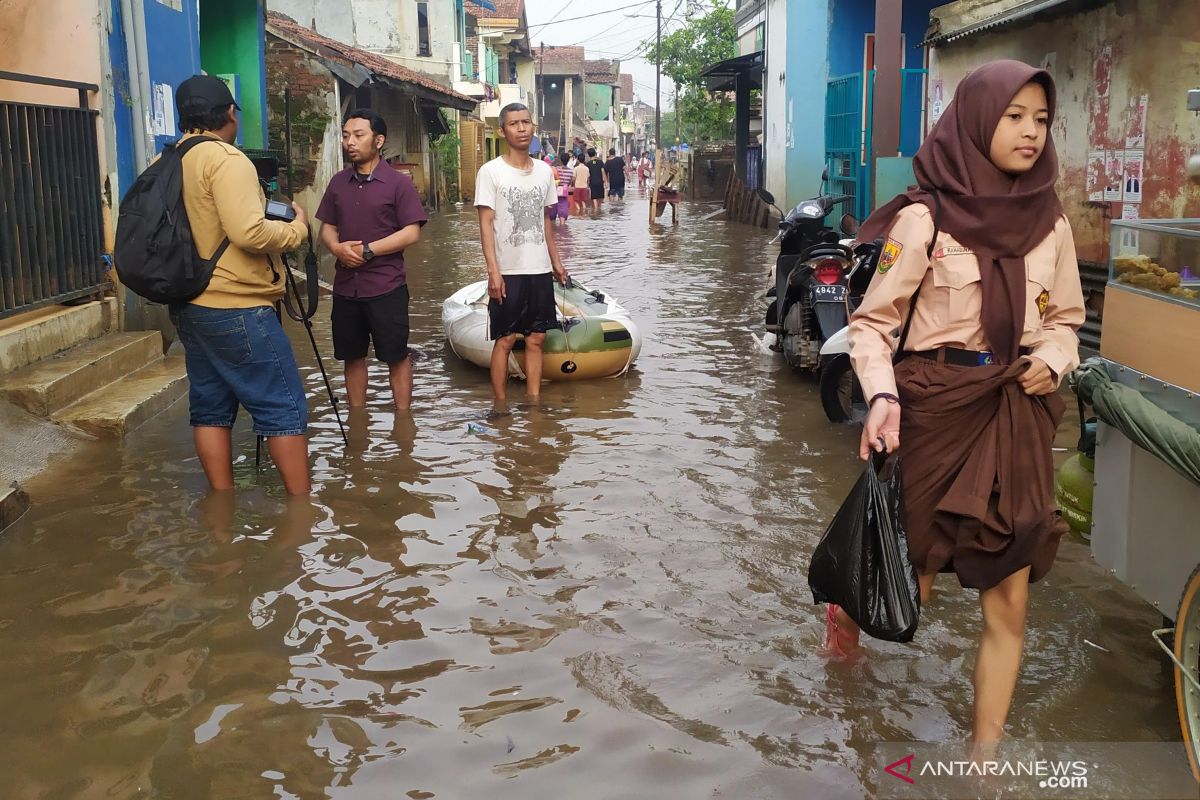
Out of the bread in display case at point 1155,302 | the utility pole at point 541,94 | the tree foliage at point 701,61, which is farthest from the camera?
the utility pole at point 541,94

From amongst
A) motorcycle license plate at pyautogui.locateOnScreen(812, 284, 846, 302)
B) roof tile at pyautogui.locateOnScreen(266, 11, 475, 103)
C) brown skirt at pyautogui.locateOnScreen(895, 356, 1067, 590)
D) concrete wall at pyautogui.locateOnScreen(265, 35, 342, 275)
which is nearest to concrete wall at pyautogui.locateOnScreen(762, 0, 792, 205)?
roof tile at pyautogui.locateOnScreen(266, 11, 475, 103)

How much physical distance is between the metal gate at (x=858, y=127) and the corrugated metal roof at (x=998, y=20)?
314cm

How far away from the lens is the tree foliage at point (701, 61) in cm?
4209

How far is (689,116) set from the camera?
44.8 meters

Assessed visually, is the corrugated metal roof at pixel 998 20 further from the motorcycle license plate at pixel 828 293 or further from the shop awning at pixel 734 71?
the shop awning at pixel 734 71

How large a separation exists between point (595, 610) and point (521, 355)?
13.0 feet

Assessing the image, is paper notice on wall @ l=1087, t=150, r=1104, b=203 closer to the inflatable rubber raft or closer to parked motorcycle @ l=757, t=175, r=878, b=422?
parked motorcycle @ l=757, t=175, r=878, b=422

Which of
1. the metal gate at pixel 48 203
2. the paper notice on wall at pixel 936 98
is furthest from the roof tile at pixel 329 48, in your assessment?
the metal gate at pixel 48 203

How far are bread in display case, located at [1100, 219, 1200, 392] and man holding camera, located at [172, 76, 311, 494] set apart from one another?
10.7ft

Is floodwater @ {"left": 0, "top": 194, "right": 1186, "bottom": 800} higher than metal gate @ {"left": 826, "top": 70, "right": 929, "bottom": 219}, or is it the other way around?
metal gate @ {"left": 826, "top": 70, "right": 929, "bottom": 219}

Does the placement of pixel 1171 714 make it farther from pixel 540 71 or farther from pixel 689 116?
pixel 540 71

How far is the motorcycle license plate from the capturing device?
7.68 m

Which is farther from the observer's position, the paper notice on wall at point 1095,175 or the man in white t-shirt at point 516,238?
the paper notice on wall at point 1095,175

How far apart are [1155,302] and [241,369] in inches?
143
